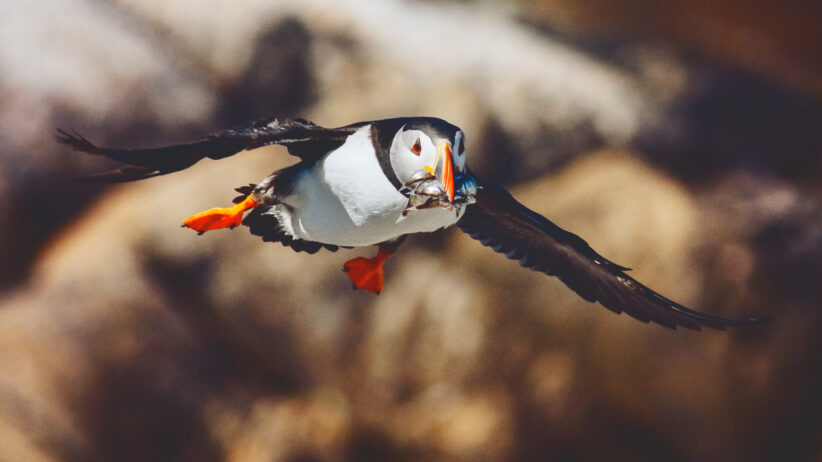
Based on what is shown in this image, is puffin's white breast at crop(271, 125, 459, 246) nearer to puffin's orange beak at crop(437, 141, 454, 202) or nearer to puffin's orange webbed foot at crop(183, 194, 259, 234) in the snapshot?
puffin's orange webbed foot at crop(183, 194, 259, 234)

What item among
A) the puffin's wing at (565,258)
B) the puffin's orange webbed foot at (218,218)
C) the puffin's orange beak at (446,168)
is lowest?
the puffin's orange webbed foot at (218,218)

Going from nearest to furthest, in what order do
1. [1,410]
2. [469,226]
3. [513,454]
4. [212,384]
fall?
[469,226] → [1,410] → [212,384] → [513,454]

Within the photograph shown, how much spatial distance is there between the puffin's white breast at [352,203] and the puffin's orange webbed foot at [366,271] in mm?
172

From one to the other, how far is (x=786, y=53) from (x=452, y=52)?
1.09 meters

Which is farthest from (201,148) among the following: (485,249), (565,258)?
(485,249)

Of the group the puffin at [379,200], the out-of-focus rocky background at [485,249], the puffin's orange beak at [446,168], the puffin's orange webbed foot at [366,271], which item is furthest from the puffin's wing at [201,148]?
the out-of-focus rocky background at [485,249]

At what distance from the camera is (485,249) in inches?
104

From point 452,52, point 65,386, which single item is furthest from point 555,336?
point 65,386

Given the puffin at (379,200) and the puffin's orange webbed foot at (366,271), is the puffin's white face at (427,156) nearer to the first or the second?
the puffin at (379,200)

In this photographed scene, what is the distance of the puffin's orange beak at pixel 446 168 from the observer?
1.11 m

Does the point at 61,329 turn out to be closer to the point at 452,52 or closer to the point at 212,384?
the point at 212,384

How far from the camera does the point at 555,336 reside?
2.62 m

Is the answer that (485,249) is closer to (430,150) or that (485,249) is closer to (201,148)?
(430,150)

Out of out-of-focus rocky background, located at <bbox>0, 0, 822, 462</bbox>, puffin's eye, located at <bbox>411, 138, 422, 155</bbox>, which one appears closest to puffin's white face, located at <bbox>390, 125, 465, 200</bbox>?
puffin's eye, located at <bbox>411, 138, 422, 155</bbox>
